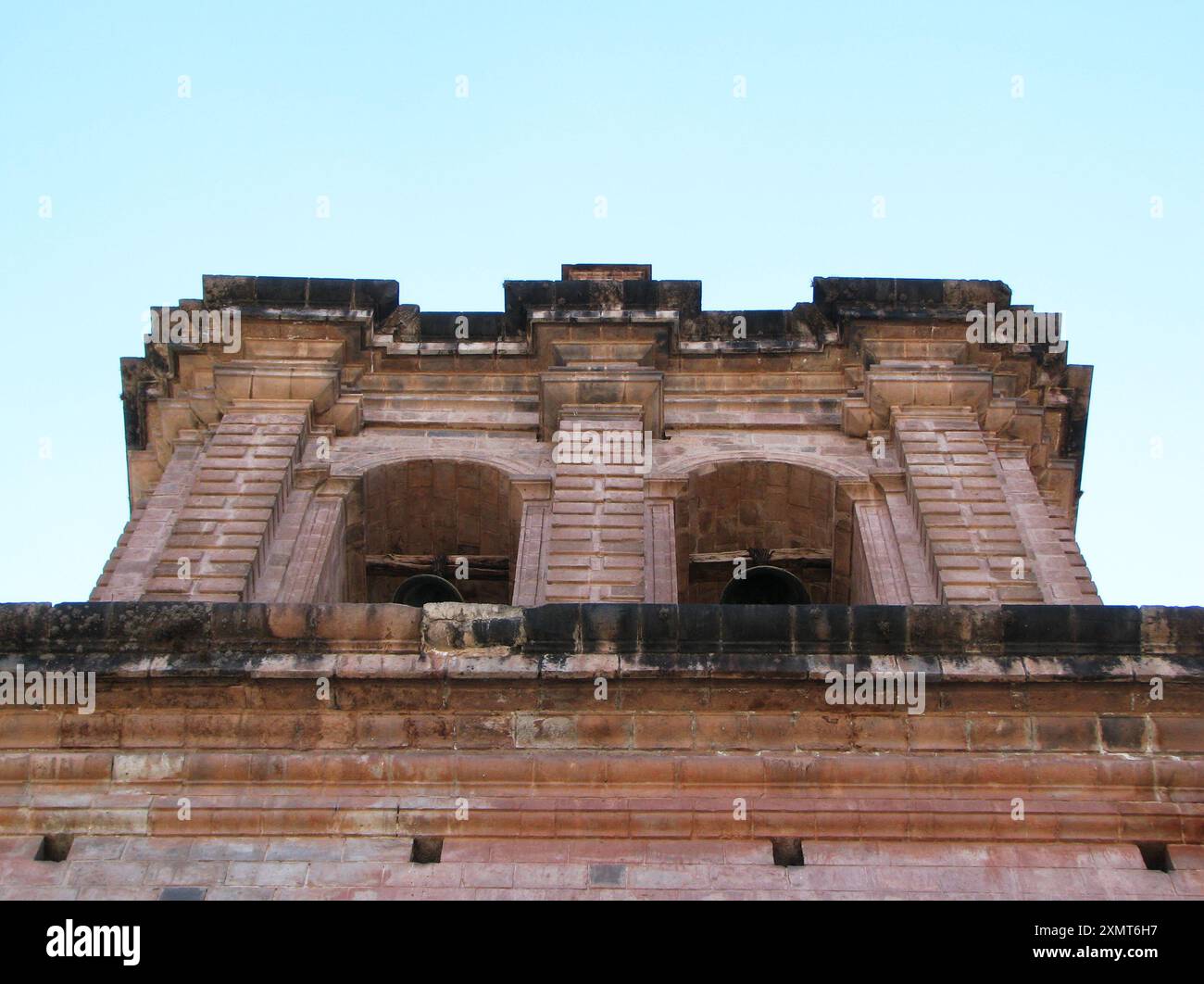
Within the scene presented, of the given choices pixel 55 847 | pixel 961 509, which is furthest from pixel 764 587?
pixel 55 847

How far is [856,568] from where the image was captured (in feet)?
66.5

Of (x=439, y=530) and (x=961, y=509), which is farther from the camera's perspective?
(x=439, y=530)

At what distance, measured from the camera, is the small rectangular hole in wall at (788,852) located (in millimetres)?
12984

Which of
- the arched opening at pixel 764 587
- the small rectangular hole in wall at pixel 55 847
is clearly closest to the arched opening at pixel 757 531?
the arched opening at pixel 764 587

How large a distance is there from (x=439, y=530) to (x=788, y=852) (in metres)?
8.88

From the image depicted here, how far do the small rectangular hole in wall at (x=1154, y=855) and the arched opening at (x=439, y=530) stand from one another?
910 centimetres

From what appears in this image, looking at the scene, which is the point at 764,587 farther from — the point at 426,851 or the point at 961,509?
the point at 426,851

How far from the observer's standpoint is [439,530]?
21219 millimetres

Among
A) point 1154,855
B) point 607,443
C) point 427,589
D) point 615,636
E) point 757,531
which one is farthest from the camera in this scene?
point 757,531

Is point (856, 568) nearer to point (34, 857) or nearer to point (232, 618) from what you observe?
point (232, 618)

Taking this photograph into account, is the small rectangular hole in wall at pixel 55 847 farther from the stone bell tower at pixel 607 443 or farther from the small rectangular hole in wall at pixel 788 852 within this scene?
the stone bell tower at pixel 607 443

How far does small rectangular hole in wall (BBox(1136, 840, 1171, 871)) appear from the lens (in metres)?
13.0
